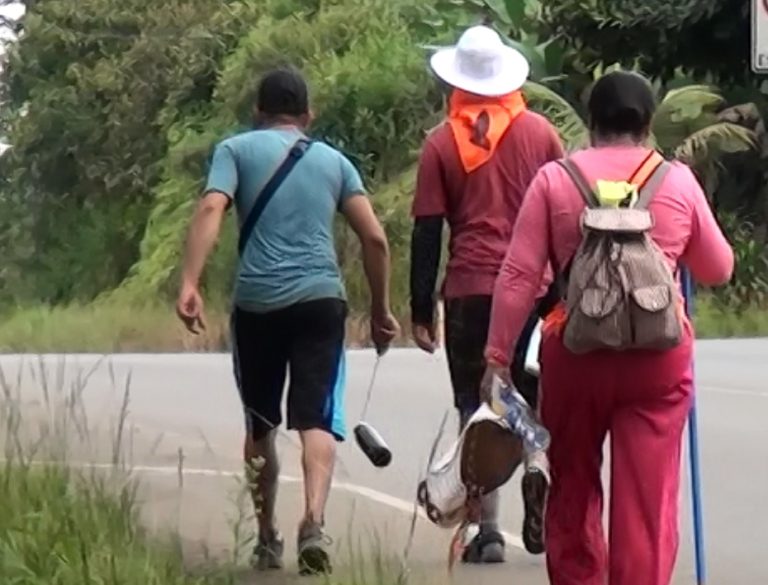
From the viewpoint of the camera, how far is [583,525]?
630cm

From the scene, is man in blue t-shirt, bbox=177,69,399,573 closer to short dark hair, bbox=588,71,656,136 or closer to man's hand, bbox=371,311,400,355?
man's hand, bbox=371,311,400,355

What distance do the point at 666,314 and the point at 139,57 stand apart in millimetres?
40324

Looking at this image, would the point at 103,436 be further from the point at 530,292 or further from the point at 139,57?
the point at 139,57

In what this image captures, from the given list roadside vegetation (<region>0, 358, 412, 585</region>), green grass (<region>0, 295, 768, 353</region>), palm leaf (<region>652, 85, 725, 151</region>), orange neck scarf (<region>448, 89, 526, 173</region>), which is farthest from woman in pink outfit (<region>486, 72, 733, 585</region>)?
palm leaf (<region>652, 85, 725, 151</region>)

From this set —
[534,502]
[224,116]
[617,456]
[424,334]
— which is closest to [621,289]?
[617,456]

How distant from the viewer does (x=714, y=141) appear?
29094 millimetres

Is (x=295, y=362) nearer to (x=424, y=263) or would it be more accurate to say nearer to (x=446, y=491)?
(x=424, y=263)

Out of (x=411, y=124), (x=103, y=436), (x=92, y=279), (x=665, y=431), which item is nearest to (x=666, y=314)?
(x=665, y=431)

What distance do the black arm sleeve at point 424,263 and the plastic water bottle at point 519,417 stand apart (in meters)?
1.81

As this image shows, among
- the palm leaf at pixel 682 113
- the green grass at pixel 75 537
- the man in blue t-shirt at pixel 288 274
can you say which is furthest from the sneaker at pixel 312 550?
the palm leaf at pixel 682 113

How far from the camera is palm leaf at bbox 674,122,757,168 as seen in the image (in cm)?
2889

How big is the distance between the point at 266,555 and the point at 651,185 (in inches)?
103

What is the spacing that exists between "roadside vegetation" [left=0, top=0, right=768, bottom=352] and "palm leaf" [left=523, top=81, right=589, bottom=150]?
35 millimetres

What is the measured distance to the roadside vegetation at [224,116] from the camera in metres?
25.6
